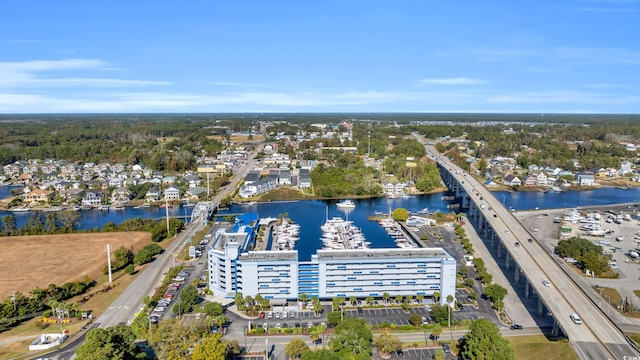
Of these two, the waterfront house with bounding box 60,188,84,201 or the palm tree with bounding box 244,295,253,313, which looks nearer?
the palm tree with bounding box 244,295,253,313

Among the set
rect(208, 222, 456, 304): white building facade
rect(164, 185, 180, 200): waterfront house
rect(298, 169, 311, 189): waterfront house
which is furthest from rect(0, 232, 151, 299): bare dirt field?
rect(298, 169, 311, 189): waterfront house

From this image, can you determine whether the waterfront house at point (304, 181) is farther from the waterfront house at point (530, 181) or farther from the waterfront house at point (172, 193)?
the waterfront house at point (530, 181)

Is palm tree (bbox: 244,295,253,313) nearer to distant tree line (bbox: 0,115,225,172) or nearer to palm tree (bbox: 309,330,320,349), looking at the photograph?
palm tree (bbox: 309,330,320,349)

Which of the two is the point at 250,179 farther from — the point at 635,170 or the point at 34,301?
the point at 635,170

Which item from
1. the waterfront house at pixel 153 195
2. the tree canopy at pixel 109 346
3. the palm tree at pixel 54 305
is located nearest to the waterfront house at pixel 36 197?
the waterfront house at pixel 153 195

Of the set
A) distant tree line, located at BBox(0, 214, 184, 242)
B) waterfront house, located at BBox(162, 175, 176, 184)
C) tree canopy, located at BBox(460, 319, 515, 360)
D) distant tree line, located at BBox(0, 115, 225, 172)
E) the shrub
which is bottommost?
the shrub

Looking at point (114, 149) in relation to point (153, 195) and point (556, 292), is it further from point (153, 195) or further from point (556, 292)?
point (556, 292)

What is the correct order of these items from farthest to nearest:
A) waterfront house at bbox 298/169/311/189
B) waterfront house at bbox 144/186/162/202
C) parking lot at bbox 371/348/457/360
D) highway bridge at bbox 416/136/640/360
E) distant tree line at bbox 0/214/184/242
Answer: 1. waterfront house at bbox 298/169/311/189
2. waterfront house at bbox 144/186/162/202
3. distant tree line at bbox 0/214/184/242
4. parking lot at bbox 371/348/457/360
5. highway bridge at bbox 416/136/640/360
